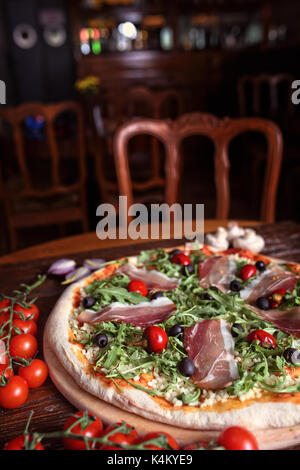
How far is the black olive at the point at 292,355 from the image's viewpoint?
94 cm

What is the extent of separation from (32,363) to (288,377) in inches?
21.8

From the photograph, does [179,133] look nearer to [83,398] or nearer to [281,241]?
[281,241]

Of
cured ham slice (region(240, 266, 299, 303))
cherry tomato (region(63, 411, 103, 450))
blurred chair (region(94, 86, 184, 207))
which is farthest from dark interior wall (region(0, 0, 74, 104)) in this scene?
cherry tomato (region(63, 411, 103, 450))

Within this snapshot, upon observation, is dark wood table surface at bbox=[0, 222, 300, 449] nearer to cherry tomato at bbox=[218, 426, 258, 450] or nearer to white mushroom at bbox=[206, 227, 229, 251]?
white mushroom at bbox=[206, 227, 229, 251]

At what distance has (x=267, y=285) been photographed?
1.24 meters

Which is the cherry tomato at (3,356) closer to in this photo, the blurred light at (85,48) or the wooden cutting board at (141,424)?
the wooden cutting board at (141,424)

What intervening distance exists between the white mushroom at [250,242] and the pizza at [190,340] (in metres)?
0.14

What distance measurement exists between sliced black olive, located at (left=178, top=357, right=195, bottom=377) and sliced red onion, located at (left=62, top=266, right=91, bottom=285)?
0.57m

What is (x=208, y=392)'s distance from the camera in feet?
2.96

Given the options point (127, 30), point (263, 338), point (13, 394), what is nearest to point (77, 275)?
point (13, 394)

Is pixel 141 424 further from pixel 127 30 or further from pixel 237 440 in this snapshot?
pixel 127 30

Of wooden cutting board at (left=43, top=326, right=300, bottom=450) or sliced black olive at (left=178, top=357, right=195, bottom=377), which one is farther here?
sliced black olive at (left=178, top=357, right=195, bottom=377)

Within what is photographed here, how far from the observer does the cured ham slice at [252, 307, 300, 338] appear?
42.0 inches
